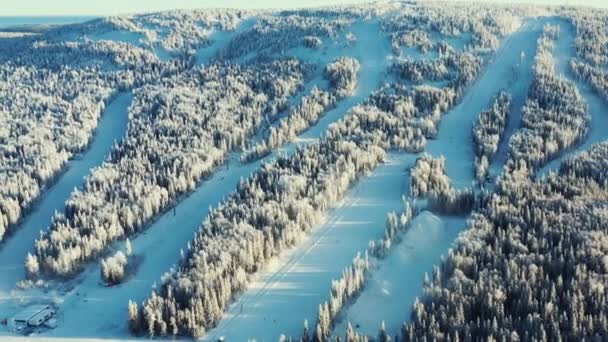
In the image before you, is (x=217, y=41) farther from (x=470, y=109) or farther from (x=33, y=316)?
(x=33, y=316)


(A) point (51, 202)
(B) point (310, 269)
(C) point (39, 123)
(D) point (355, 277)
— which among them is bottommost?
(B) point (310, 269)

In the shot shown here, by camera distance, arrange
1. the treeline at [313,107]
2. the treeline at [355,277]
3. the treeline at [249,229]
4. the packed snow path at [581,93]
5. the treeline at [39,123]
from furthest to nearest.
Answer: the treeline at [313,107], the packed snow path at [581,93], the treeline at [39,123], the treeline at [249,229], the treeline at [355,277]

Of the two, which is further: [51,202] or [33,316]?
[51,202]

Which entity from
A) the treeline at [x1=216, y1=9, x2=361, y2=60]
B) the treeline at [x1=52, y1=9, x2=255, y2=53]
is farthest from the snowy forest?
the treeline at [x1=52, y1=9, x2=255, y2=53]

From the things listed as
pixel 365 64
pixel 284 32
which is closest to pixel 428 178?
pixel 365 64

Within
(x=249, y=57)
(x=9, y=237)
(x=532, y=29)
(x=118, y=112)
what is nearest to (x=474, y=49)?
(x=532, y=29)

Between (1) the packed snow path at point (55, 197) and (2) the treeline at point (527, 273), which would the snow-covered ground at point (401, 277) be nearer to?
(2) the treeline at point (527, 273)

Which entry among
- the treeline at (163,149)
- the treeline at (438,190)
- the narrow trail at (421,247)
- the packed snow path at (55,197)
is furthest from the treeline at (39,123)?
the treeline at (438,190)
